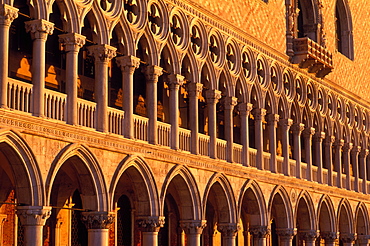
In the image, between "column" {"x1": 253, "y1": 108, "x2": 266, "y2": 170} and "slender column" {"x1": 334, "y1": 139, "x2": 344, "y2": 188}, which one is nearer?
"column" {"x1": 253, "y1": 108, "x2": 266, "y2": 170}

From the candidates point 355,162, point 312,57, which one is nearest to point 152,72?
point 312,57

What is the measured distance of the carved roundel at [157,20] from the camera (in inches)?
725

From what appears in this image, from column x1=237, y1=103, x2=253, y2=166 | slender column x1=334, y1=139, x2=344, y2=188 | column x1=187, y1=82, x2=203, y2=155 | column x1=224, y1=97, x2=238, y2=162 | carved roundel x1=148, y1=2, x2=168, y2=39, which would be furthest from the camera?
slender column x1=334, y1=139, x2=344, y2=188

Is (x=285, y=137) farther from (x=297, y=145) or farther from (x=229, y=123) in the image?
Result: (x=229, y=123)

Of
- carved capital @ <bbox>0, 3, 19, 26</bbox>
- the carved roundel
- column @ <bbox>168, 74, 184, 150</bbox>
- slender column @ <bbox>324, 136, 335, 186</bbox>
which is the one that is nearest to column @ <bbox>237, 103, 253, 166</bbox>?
column @ <bbox>168, 74, 184, 150</bbox>

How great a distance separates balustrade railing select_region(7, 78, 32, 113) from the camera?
14.2 m

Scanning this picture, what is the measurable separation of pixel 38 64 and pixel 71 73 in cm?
97

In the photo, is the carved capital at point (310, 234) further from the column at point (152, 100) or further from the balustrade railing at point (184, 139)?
the column at point (152, 100)

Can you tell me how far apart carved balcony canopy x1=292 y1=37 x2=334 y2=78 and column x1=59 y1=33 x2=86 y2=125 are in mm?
11176

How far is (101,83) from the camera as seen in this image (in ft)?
54.2

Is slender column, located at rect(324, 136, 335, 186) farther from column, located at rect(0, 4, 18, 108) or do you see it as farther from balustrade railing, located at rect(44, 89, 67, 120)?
column, located at rect(0, 4, 18, 108)

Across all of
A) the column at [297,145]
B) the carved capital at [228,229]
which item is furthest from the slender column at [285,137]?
the carved capital at [228,229]

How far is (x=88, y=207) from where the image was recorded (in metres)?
16.0

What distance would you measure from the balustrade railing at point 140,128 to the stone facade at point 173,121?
4cm
